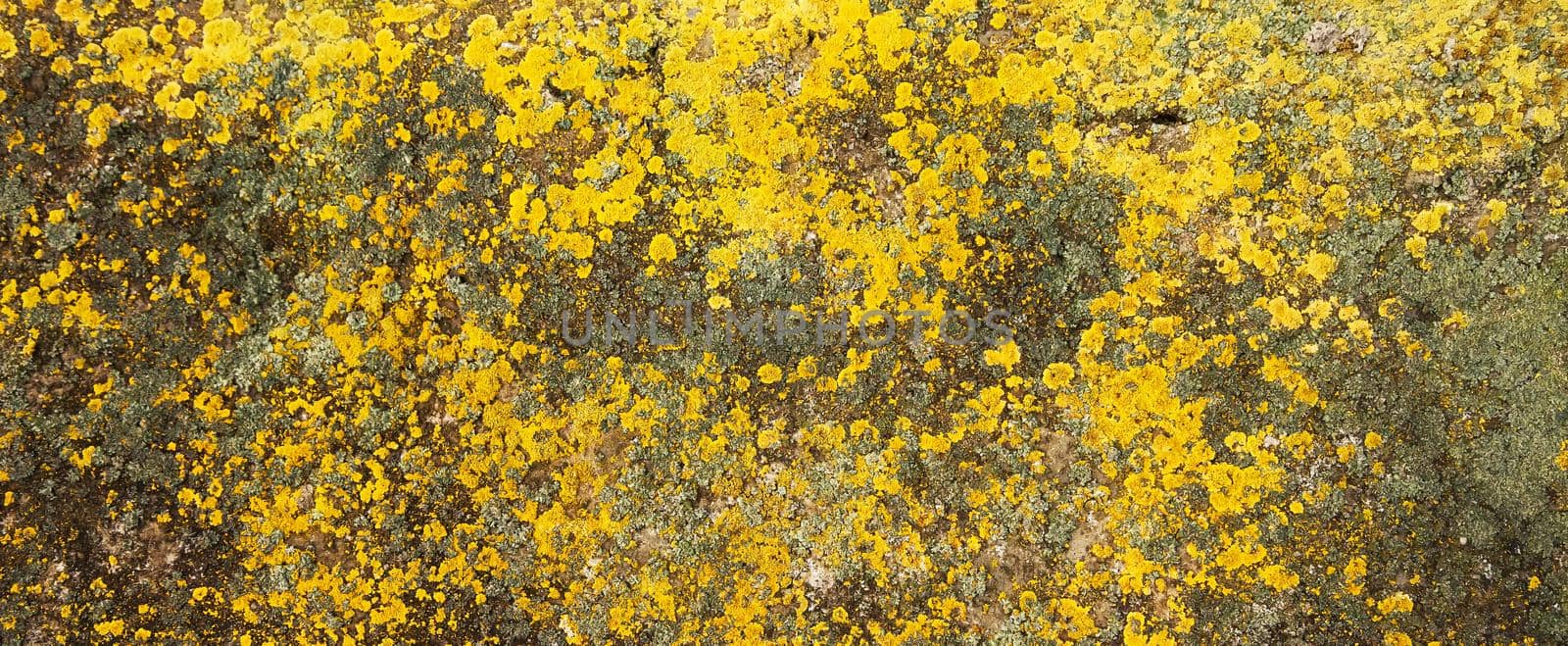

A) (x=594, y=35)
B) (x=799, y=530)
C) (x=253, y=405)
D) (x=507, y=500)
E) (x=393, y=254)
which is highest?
(x=594, y=35)

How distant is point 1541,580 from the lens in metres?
6.28

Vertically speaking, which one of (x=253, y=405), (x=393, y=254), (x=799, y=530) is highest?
(x=393, y=254)

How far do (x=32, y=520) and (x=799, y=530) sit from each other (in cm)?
566

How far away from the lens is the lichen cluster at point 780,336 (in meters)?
6.31

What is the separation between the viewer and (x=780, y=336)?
21.7 ft

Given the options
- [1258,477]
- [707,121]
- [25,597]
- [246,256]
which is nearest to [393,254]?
[246,256]

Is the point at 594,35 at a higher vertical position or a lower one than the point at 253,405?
higher

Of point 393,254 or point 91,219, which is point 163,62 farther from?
point 393,254

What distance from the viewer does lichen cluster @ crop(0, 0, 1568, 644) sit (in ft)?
20.7

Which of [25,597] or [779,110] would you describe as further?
[779,110]

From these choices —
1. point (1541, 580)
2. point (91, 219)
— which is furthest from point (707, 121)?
point (1541, 580)

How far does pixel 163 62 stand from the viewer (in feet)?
21.5

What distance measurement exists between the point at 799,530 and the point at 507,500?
2.22 meters

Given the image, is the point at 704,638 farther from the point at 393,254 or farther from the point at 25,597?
the point at 25,597
